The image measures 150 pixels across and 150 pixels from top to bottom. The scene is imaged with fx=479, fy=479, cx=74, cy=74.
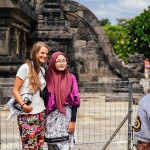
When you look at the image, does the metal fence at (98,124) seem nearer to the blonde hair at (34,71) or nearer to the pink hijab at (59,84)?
the pink hijab at (59,84)

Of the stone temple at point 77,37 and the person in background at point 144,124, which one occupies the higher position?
the stone temple at point 77,37

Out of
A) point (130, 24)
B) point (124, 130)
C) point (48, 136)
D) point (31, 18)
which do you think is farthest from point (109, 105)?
point (130, 24)

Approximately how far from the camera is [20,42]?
16.6m

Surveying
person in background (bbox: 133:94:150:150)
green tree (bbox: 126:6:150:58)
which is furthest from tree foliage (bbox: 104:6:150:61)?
person in background (bbox: 133:94:150:150)

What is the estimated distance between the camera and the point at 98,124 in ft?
32.9

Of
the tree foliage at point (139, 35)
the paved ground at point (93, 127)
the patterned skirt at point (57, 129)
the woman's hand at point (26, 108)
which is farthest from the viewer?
the tree foliage at point (139, 35)

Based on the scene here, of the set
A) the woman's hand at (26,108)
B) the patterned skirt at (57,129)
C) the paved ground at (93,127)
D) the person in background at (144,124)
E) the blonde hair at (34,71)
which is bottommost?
the paved ground at (93,127)

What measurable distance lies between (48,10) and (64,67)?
13.0 metres

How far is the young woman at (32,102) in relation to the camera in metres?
5.33

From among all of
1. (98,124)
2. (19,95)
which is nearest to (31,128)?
(19,95)

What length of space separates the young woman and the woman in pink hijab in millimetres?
96

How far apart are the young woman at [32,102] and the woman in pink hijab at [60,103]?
Answer: 0.10 m

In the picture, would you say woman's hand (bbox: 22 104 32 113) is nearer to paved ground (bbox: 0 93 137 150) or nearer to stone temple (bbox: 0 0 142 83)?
paved ground (bbox: 0 93 137 150)

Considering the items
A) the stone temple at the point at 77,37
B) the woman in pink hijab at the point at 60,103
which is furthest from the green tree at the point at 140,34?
the woman in pink hijab at the point at 60,103
